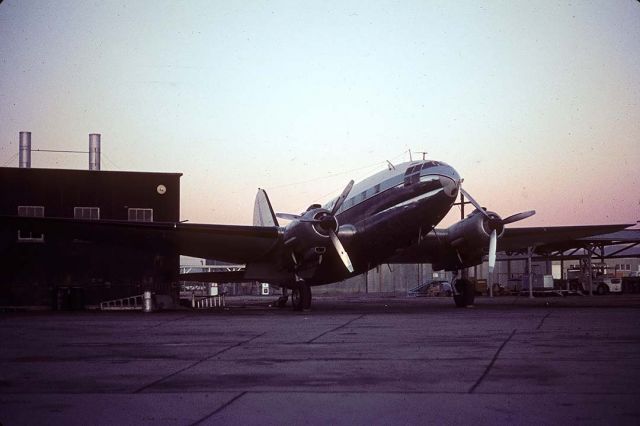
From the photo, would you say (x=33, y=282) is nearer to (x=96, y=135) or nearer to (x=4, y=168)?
(x=4, y=168)

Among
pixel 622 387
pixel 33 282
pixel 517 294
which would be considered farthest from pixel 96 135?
pixel 622 387

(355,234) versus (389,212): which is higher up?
(389,212)

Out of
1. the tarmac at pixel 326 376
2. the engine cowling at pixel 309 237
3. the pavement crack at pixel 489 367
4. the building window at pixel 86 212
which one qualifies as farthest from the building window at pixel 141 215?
the pavement crack at pixel 489 367

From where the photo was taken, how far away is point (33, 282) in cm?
3962

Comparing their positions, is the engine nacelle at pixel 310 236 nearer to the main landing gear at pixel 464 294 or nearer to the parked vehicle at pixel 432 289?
the main landing gear at pixel 464 294

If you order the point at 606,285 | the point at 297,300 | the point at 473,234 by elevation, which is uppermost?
the point at 473,234

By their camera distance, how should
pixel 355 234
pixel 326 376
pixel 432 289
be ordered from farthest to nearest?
pixel 432 289 < pixel 355 234 < pixel 326 376

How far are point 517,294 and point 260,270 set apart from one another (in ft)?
120

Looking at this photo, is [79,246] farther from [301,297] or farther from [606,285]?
[606,285]

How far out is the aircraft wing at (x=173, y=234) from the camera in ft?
94.5

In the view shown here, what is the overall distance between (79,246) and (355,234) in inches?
737

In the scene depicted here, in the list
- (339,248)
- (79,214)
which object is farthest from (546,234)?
(79,214)

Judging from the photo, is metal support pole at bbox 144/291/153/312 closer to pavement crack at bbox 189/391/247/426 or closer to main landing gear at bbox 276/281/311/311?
main landing gear at bbox 276/281/311/311

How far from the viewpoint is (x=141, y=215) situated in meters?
41.9
